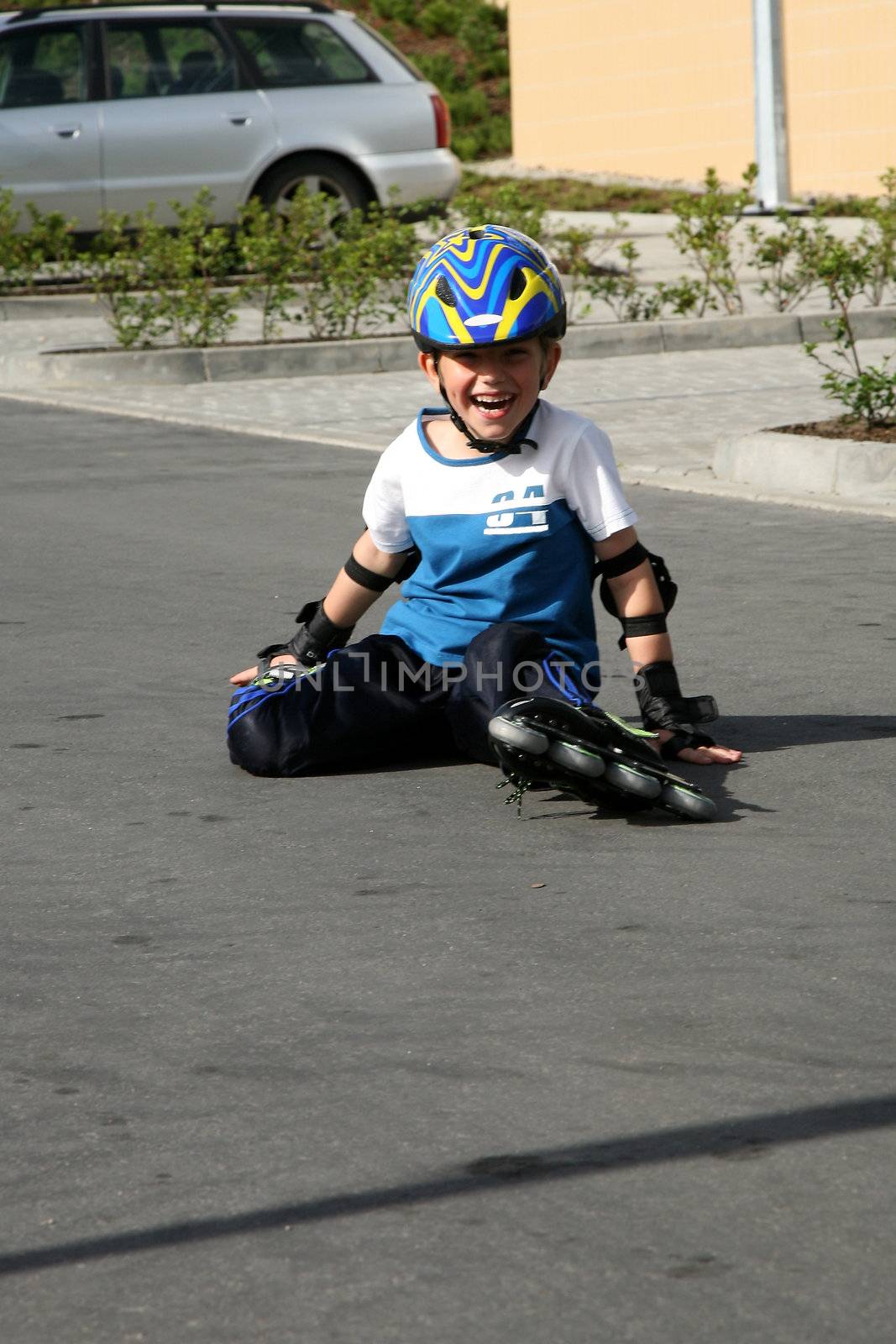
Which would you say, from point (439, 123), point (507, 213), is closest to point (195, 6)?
point (439, 123)

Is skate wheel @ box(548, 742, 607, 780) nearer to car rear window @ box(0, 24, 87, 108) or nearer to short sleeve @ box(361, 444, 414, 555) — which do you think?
short sleeve @ box(361, 444, 414, 555)

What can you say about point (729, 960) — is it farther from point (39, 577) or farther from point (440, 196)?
point (440, 196)

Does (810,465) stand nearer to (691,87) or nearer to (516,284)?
(516,284)

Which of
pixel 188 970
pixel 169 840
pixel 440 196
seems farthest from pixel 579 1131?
pixel 440 196

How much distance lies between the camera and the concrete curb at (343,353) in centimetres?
1338

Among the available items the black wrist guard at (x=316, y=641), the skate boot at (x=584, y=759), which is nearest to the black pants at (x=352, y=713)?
the black wrist guard at (x=316, y=641)

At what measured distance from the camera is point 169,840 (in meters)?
4.60

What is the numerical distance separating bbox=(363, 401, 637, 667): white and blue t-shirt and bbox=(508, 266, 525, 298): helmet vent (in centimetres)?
28

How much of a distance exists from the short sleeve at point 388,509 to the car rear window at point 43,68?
12.5 metres

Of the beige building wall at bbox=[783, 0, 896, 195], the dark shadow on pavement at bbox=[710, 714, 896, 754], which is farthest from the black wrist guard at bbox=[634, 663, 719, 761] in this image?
the beige building wall at bbox=[783, 0, 896, 195]

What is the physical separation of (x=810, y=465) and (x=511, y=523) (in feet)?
14.5

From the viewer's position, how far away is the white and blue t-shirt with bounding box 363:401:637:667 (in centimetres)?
492

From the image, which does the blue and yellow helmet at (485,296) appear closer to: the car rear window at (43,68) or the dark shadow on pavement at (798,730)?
the dark shadow on pavement at (798,730)

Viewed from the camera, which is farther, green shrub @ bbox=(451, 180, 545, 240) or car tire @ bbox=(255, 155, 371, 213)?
car tire @ bbox=(255, 155, 371, 213)
